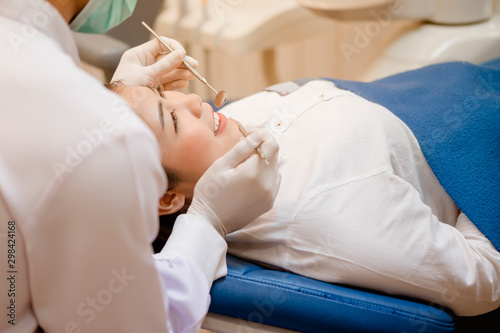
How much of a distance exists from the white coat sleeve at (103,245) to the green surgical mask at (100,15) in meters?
0.55

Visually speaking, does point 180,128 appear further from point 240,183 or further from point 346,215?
point 346,215

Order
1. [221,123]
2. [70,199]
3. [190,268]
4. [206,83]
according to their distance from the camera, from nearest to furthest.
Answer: [70,199]
[190,268]
[206,83]
[221,123]

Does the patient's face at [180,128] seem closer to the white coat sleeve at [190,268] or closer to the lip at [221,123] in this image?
the lip at [221,123]

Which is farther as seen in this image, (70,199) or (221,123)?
(221,123)

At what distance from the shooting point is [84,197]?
670 millimetres

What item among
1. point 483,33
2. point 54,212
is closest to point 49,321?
point 54,212

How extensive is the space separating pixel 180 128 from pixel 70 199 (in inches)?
17.6

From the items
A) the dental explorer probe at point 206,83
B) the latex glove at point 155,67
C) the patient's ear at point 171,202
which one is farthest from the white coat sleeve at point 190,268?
the latex glove at point 155,67

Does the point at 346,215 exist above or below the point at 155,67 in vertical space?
below

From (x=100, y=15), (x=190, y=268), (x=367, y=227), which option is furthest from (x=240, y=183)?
(x=100, y=15)

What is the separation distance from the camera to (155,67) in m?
1.16

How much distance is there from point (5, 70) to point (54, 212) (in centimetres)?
18

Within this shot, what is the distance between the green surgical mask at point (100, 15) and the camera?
113 cm

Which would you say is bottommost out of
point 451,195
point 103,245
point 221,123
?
point 451,195
